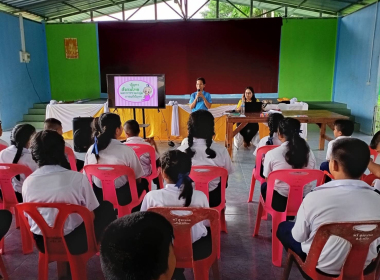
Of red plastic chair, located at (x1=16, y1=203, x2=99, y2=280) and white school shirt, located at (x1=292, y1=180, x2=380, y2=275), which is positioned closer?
white school shirt, located at (x1=292, y1=180, x2=380, y2=275)

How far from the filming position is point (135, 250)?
26.2 inches

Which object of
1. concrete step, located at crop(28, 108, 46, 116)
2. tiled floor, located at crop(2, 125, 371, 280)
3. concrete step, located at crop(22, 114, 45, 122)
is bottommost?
tiled floor, located at crop(2, 125, 371, 280)

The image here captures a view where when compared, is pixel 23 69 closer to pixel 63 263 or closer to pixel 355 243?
pixel 63 263

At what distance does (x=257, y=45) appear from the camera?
9.09 meters

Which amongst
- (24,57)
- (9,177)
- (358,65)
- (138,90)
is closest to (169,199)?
(9,177)

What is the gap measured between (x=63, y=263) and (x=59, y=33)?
909 cm

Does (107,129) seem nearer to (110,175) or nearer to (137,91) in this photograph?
(110,175)

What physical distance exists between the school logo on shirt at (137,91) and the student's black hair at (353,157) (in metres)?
4.08

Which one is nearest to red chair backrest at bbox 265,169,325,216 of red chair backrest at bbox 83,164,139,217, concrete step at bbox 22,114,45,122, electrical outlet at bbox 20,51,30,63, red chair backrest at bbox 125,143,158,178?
red chair backrest at bbox 83,164,139,217

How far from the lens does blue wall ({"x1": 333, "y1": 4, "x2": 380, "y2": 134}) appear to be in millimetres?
6781

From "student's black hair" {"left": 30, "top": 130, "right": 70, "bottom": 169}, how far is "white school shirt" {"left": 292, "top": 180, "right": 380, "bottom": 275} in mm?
1252

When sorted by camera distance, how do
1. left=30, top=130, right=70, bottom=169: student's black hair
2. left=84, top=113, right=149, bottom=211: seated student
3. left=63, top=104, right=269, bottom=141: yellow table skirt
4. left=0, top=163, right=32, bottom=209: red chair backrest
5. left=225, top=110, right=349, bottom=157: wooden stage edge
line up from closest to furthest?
left=30, top=130, right=70, bottom=169: student's black hair, left=0, top=163, right=32, bottom=209: red chair backrest, left=84, top=113, right=149, bottom=211: seated student, left=225, top=110, right=349, bottom=157: wooden stage edge, left=63, top=104, right=269, bottom=141: yellow table skirt

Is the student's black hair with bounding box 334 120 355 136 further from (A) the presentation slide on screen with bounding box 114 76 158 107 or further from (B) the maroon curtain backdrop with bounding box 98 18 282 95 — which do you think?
(B) the maroon curtain backdrop with bounding box 98 18 282 95

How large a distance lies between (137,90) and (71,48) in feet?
18.0
